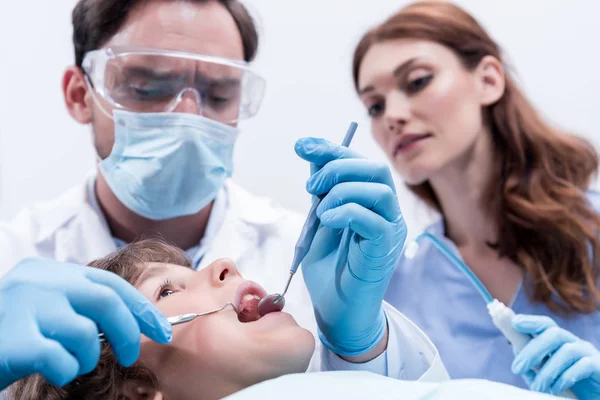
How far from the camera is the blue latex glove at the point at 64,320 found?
Result: 2.51 feet

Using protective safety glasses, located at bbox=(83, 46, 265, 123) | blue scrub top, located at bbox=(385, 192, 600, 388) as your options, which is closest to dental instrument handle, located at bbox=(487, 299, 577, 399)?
blue scrub top, located at bbox=(385, 192, 600, 388)

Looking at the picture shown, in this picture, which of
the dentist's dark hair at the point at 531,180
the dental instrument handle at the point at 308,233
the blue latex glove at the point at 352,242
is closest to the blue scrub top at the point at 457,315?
the dentist's dark hair at the point at 531,180

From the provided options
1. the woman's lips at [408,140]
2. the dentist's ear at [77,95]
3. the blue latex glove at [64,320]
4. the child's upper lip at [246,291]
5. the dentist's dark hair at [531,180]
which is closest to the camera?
the blue latex glove at [64,320]

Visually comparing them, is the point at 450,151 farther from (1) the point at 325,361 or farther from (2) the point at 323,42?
(1) the point at 325,361

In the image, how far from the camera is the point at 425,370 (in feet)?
3.98

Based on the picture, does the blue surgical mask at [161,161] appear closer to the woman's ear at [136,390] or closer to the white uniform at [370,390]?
the woman's ear at [136,390]

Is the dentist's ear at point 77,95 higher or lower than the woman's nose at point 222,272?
higher

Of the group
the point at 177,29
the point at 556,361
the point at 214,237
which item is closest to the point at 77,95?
the point at 177,29

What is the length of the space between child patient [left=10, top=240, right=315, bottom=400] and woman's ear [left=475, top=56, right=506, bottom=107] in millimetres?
1337

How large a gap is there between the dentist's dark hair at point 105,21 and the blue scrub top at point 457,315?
0.88 m

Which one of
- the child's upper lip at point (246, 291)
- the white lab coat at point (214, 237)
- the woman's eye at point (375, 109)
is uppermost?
the woman's eye at point (375, 109)

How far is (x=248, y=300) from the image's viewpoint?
1.04m

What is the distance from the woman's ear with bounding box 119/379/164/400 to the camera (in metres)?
0.95

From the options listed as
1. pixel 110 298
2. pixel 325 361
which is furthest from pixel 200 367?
pixel 325 361
